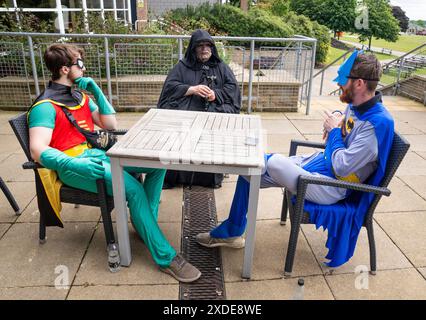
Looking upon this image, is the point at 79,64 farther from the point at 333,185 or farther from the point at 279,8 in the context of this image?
the point at 279,8

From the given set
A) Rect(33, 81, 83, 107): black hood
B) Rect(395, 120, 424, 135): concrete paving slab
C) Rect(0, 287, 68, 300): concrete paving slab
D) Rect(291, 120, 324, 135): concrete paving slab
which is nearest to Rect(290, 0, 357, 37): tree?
Rect(395, 120, 424, 135): concrete paving slab

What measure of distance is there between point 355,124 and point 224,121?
102 cm

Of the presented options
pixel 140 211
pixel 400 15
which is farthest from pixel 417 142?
pixel 400 15

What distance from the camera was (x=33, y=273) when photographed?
243 centimetres

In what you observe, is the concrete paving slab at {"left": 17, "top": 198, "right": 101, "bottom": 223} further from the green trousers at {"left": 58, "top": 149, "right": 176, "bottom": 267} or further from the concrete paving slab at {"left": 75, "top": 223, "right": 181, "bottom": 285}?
the green trousers at {"left": 58, "top": 149, "right": 176, "bottom": 267}

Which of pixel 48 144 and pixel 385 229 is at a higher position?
pixel 48 144

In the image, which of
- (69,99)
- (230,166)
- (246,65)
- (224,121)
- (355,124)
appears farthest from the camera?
(246,65)

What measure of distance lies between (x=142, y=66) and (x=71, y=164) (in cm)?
417

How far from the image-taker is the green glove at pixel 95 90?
2676 mm

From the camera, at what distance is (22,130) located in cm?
248

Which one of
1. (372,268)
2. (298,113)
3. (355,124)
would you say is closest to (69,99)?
(355,124)

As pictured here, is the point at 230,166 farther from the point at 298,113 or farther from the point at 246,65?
the point at 246,65

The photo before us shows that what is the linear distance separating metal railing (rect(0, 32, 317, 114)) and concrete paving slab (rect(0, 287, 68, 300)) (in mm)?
Answer: 4293

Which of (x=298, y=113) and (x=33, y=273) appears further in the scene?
(x=298, y=113)
